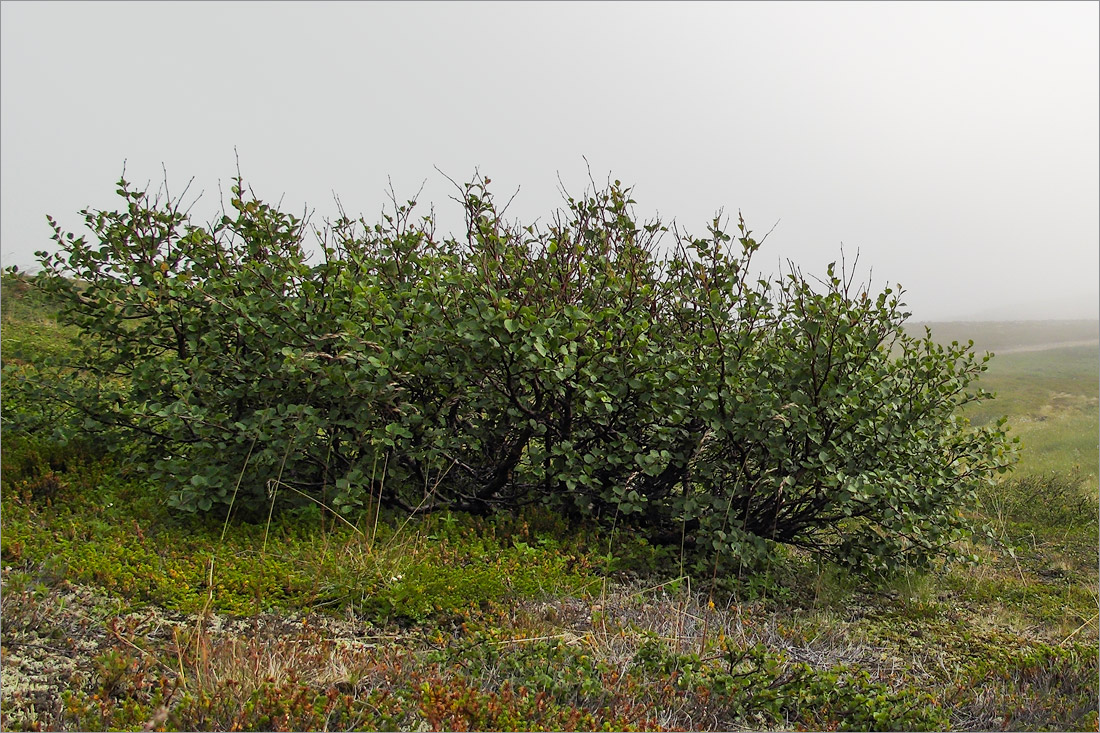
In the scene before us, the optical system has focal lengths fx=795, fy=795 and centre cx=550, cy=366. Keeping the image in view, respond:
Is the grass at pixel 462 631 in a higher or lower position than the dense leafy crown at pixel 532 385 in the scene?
lower

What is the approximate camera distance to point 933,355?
234 inches

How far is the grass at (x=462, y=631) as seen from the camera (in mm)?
3420

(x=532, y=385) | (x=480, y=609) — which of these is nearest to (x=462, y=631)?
(x=480, y=609)

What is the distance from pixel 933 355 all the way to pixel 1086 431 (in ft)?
49.6

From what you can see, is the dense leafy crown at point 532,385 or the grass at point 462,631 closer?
the grass at point 462,631

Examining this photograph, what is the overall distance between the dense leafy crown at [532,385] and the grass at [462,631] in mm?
369

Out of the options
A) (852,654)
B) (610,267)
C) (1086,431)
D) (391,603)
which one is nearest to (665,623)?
(852,654)

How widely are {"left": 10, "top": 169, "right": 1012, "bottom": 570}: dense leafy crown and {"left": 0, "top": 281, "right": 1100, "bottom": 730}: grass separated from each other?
1.21 ft

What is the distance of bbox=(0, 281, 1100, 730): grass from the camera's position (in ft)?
11.2

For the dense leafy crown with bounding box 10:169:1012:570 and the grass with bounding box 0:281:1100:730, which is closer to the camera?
the grass with bounding box 0:281:1100:730

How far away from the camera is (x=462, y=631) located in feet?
14.5

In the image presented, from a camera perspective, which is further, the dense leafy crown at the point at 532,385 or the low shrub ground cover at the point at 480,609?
A: the dense leafy crown at the point at 532,385

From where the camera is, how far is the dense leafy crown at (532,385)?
539 cm

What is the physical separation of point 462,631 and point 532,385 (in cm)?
190
